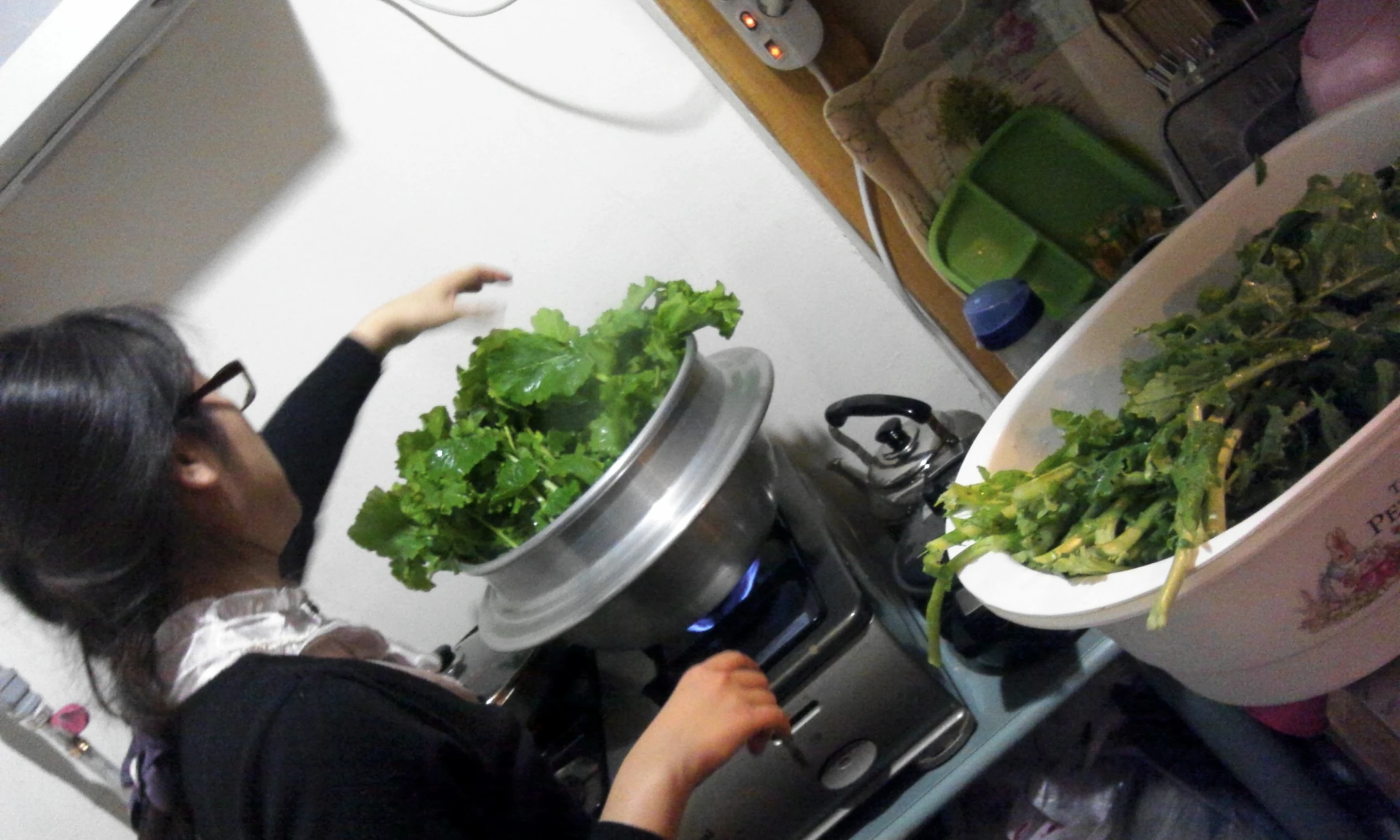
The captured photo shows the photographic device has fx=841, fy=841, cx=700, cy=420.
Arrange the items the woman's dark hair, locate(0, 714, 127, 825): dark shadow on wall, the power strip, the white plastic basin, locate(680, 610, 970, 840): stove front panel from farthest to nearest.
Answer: locate(0, 714, 127, 825): dark shadow on wall → the power strip → locate(680, 610, 970, 840): stove front panel → the woman's dark hair → the white plastic basin

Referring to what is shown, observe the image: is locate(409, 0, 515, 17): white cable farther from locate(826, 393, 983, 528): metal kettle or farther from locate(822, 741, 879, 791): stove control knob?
locate(822, 741, 879, 791): stove control knob

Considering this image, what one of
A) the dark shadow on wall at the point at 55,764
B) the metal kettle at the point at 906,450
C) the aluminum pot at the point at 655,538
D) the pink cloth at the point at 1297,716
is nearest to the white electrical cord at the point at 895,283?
the metal kettle at the point at 906,450

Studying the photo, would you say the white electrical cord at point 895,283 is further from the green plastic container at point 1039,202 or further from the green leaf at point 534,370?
the green leaf at point 534,370

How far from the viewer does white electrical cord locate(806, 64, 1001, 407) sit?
91 centimetres

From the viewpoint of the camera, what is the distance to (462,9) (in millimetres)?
904

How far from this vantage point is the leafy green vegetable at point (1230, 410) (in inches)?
19.6

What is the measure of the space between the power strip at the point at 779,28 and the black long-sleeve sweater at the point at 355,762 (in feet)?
2.23

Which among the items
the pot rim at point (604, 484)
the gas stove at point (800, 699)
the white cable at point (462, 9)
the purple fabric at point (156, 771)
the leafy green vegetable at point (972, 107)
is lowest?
the gas stove at point (800, 699)

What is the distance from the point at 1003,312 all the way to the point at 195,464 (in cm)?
67

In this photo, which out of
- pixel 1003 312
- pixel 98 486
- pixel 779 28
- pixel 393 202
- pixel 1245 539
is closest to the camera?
pixel 1245 539

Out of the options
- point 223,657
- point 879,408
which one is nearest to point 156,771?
point 223,657

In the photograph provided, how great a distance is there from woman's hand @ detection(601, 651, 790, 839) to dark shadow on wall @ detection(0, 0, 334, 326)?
70cm

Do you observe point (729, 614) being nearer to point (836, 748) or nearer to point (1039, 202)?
point (836, 748)

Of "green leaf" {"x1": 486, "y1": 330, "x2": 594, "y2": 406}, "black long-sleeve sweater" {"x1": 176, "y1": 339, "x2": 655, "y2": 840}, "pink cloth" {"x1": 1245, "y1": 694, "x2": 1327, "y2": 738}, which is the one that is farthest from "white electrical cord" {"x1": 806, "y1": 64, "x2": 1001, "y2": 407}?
"black long-sleeve sweater" {"x1": 176, "y1": 339, "x2": 655, "y2": 840}
